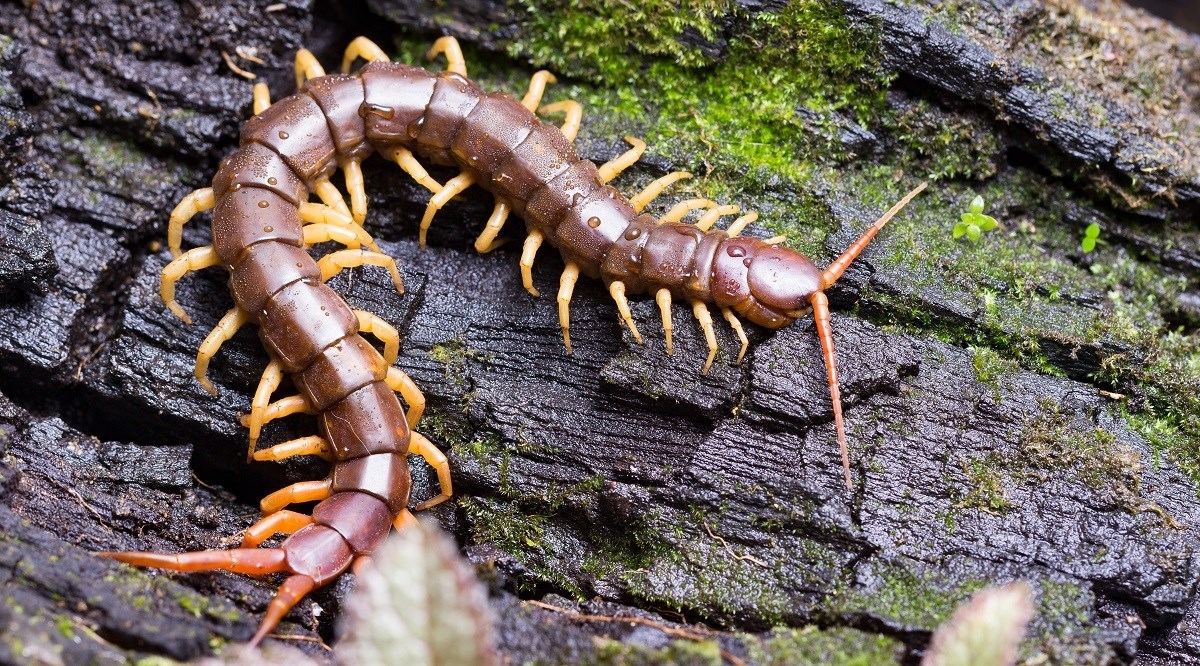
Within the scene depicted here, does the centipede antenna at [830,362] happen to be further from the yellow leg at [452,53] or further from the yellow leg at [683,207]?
the yellow leg at [452,53]

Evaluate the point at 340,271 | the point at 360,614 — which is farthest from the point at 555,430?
the point at 360,614

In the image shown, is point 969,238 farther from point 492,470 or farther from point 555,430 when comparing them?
point 492,470

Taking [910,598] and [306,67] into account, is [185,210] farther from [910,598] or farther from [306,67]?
[910,598]

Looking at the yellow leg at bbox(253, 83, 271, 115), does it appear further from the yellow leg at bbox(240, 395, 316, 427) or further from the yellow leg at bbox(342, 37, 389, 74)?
the yellow leg at bbox(240, 395, 316, 427)

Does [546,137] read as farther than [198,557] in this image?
Yes

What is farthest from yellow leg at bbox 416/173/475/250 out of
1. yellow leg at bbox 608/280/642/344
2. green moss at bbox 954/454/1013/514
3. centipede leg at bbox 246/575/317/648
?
green moss at bbox 954/454/1013/514

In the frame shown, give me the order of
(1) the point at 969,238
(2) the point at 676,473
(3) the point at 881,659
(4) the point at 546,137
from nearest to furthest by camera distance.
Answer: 1. (3) the point at 881,659
2. (2) the point at 676,473
3. (4) the point at 546,137
4. (1) the point at 969,238
